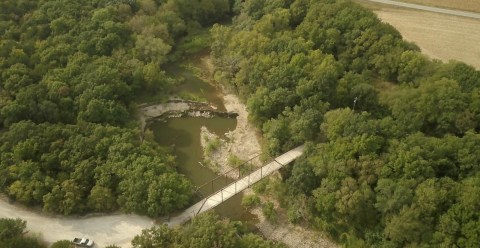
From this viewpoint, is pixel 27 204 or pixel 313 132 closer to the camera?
pixel 27 204

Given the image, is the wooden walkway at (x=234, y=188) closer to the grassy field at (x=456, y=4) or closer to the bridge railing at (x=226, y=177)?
the bridge railing at (x=226, y=177)

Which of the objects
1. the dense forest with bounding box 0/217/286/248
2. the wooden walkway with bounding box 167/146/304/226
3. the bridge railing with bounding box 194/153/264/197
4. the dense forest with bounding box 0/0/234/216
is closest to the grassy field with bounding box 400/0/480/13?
the dense forest with bounding box 0/0/234/216

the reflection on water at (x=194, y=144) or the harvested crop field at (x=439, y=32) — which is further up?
the harvested crop field at (x=439, y=32)

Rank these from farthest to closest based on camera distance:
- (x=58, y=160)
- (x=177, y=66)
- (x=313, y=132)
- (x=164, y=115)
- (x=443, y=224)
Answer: (x=177, y=66)
(x=164, y=115)
(x=313, y=132)
(x=58, y=160)
(x=443, y=224)

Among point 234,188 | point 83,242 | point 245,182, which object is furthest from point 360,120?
point 83,242

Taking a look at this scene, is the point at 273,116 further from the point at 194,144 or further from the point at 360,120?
the point at 360,120

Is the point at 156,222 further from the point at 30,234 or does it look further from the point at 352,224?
the point at 352,224

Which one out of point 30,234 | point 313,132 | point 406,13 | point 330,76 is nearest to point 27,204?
point 30,234

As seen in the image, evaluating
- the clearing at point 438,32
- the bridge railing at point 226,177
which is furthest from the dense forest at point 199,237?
the clearing at point 438,32
